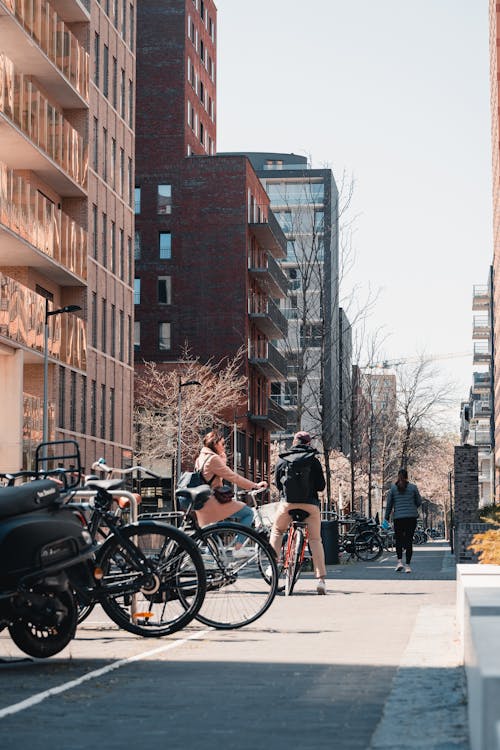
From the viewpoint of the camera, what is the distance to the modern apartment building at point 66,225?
37375mm

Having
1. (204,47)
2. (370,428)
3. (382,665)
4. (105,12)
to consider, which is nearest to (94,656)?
(382,665)

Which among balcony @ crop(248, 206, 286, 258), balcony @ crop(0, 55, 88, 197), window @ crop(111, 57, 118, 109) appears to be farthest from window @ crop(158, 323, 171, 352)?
balcony @ crop(0, 55, 88, 197)

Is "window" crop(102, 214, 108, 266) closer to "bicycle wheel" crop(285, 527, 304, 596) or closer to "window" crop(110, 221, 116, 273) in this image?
"window" crop(110, 221, 116, 273)

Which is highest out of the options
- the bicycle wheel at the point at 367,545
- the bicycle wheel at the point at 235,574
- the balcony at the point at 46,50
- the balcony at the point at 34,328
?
the balcony at the point at 46,50

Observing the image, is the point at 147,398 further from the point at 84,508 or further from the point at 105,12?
the point at 84,508

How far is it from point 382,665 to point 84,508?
2406mm

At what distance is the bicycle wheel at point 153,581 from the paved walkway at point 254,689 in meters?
0.22

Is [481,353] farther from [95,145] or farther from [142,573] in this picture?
[142,573]

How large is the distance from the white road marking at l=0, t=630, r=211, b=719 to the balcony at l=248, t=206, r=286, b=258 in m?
75.2

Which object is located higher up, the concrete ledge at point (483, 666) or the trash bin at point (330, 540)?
the concrete ledge at point (483, 666)

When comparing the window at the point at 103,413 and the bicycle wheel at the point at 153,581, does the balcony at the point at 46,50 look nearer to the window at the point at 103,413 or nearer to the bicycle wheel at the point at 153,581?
the window at the point at 103,413

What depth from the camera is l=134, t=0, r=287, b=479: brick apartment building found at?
81.9 metres

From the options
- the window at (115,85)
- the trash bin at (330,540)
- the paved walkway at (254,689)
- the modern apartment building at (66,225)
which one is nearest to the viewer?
the paved walkway at (254,689)

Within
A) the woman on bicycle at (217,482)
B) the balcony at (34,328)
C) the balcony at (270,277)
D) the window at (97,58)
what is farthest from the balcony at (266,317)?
the woman on bicycle at (217,482)
